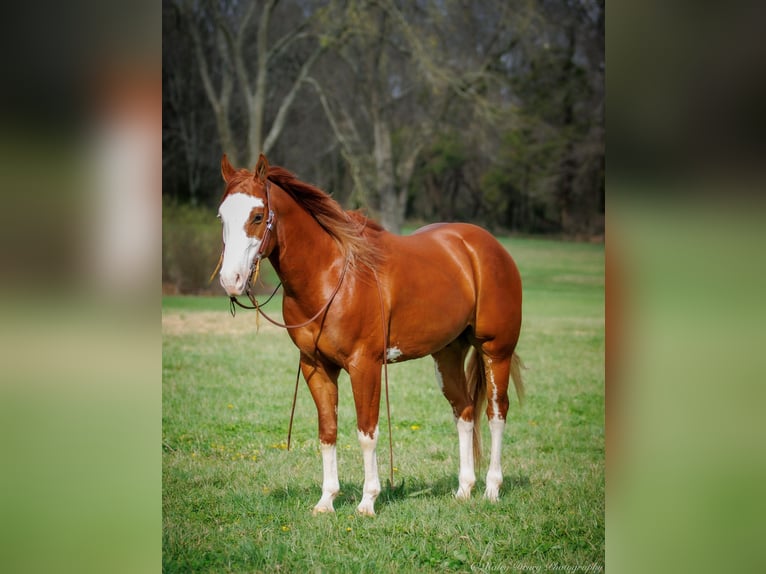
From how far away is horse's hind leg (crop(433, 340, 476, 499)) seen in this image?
4.60 meters

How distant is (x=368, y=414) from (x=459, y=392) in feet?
2.96

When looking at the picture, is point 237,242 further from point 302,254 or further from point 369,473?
point 369,473

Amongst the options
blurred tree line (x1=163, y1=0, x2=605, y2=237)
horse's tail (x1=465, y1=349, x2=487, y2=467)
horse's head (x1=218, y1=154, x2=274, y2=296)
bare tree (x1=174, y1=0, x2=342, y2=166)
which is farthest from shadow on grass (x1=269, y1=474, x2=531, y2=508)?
blurred tree line (x1=163, y1=0, x2=605, y2=237)

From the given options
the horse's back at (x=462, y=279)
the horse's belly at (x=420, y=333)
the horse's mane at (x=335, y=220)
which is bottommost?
the horse's belly at (x=420, y=333)

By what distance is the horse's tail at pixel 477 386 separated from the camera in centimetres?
479

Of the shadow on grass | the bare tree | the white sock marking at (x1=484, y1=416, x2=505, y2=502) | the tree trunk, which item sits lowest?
the shadow on grass

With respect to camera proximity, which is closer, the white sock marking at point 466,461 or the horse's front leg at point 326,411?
the horse's front leg at point 326,411

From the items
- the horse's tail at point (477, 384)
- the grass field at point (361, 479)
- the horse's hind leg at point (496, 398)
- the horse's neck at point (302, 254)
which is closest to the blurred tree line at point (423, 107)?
the grass field at point (361, 479)

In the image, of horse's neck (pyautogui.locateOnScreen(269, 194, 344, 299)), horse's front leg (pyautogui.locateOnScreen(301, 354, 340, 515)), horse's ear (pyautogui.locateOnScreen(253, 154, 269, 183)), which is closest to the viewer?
horse's ear (pyautogui.locateOnScreen(253, 154, 269, 183))

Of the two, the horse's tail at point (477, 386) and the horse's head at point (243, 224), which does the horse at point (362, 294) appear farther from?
the horse's tail at point (477, 386)

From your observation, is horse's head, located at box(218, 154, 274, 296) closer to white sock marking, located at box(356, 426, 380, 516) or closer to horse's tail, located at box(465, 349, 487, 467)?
white sock marking, located at box(356, 426, 380, 516)

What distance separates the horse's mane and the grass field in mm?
1433

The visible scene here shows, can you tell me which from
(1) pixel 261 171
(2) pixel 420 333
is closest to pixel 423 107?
(2) pixel 420 333
